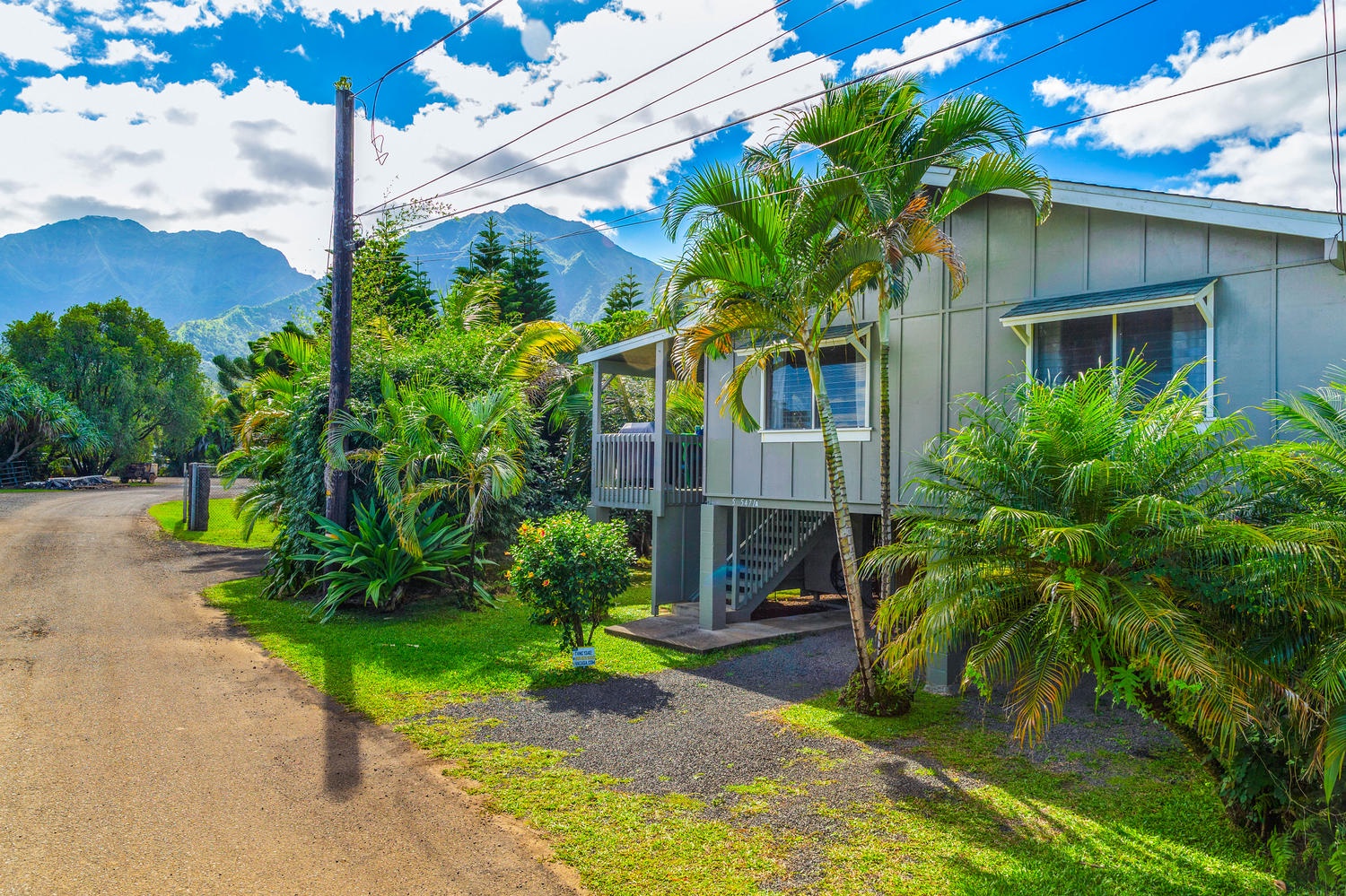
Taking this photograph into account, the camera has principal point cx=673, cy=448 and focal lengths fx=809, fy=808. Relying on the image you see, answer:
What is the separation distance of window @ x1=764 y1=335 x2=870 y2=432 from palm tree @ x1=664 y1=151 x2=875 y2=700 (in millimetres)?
2211

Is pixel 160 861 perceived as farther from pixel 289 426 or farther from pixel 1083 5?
pixel 289 426

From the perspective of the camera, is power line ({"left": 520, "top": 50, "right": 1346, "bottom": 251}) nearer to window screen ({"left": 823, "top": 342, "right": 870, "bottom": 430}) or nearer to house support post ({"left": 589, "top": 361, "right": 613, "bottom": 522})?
window screen ({"left": 823, "top": 342, "right": 870, "bottom": 430})

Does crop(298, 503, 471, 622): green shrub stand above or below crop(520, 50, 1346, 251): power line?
below

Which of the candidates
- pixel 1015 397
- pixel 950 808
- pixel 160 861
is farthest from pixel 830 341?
pixel 160 861

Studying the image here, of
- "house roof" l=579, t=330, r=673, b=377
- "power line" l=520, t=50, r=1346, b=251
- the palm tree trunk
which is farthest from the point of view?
"house roof" l=579, t=330, r=673, b=377

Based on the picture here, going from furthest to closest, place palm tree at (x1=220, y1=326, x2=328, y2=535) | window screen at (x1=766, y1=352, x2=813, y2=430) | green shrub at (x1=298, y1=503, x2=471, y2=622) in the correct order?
palm tree at (x1=220, y1=326, x2=328, y2=535), green shrub at (x1=298, y1=503, x2=471, y2=622), window screen at (x1=766, y1=352, x2=813, y2=430)

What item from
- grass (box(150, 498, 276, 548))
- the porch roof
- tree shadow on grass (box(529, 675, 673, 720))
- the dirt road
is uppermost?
the porch roof

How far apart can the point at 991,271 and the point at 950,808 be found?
222 inches

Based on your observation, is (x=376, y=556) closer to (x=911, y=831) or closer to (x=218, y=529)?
(x=911, y=831)

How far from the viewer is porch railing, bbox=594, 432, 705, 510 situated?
13.3 metres

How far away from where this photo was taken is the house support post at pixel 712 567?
454 inches

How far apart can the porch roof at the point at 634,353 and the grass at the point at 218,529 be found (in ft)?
27.3

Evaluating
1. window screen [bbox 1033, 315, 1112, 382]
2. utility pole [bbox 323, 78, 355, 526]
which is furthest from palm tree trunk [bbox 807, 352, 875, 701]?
utility pole [bbox 323, 78, 355, 526]

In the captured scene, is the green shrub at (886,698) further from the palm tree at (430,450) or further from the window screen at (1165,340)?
the palm tree at (430,450)
